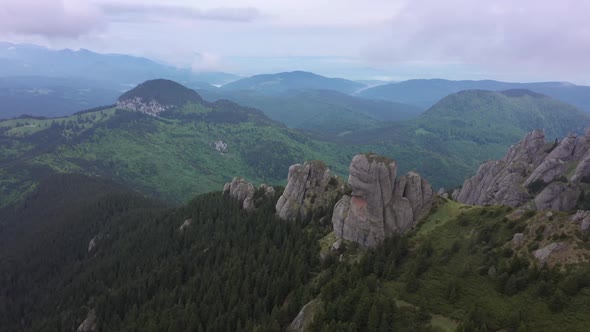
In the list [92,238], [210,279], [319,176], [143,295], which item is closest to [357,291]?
[210,279]

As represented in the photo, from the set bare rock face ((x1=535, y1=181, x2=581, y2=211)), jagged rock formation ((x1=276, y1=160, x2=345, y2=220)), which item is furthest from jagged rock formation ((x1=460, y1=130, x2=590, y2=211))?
jagged rock formation ((x1=276, y1=160, x2=345, y2=220))

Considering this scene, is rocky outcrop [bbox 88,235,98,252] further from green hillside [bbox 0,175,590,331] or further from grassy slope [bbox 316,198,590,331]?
grassy slope [bbox 316,198,590,331]

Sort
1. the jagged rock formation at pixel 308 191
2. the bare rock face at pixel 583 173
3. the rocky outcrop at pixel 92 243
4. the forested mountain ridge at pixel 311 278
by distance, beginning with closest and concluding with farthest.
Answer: the forested mountain ridge at pixel 311 278 < the jagged rock formation at pixel 308 191 < the bare rock face at pixel 583 173 < the rocky outcrop at pixel 92 243

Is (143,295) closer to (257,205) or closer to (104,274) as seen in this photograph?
(104,274)

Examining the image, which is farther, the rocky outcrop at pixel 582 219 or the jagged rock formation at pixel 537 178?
the jagged rock formation at pixel 537 178

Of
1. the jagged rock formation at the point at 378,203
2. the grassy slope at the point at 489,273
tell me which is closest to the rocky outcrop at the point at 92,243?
the jagged rock formation at the point at 378,203

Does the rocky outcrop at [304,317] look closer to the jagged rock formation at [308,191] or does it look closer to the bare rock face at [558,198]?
the jagged rock formation at [308,191]

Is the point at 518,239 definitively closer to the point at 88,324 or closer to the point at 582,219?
the point at 582,219

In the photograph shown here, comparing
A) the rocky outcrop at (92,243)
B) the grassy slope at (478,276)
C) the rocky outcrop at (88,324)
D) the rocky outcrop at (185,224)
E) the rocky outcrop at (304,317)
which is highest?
the grassy slope at (478,276)
